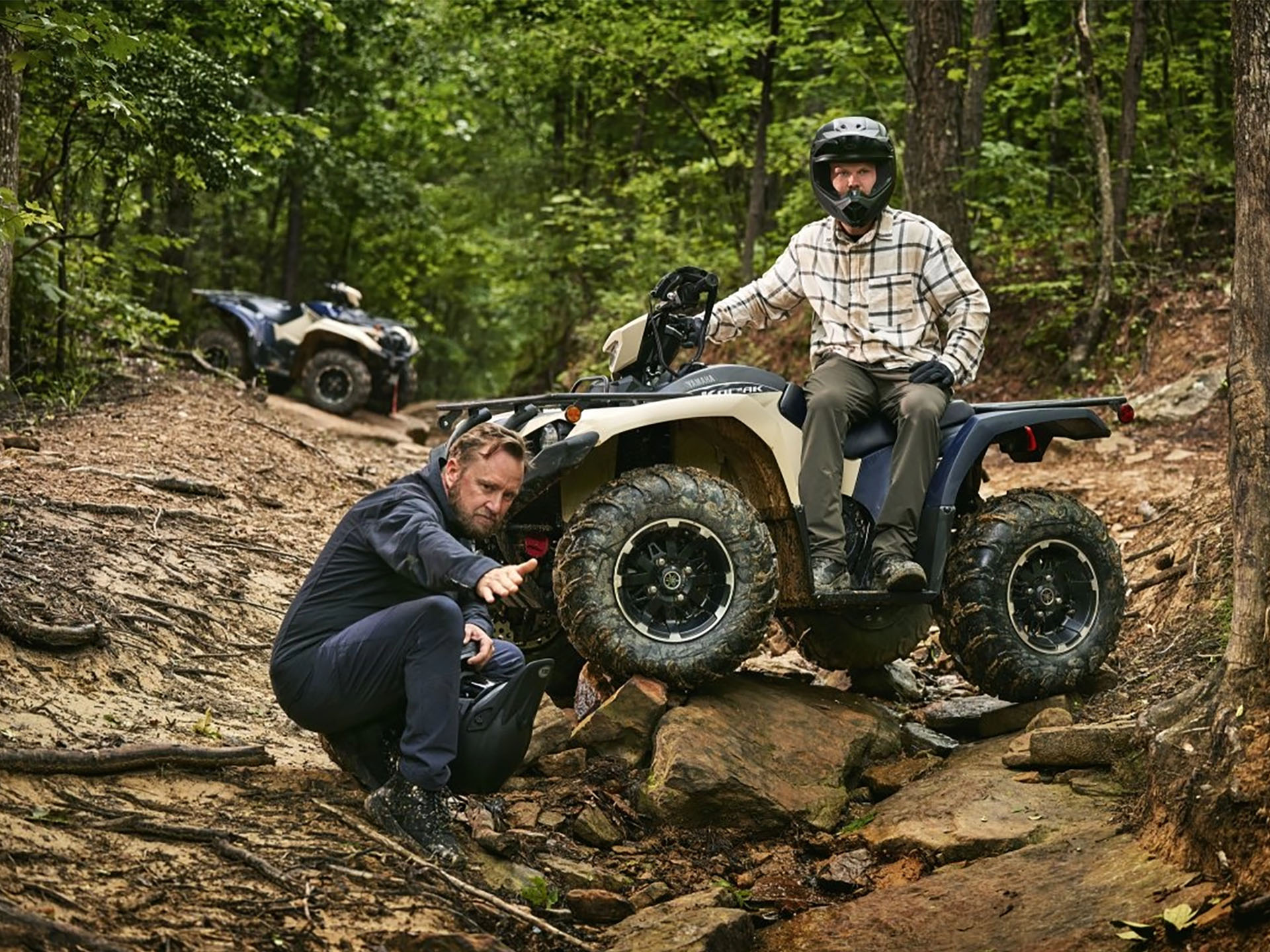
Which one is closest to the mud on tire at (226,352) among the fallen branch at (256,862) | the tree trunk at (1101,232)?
the tree trunk at (1101,232)

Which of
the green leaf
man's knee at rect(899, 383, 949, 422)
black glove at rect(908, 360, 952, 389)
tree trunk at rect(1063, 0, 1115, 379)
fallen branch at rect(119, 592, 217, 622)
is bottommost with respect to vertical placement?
fallen branch at rect(119, 592, 217, 622)

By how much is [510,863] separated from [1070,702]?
290cm

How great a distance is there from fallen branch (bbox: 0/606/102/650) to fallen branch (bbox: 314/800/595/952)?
1892mm

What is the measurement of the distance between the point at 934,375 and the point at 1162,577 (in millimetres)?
2234

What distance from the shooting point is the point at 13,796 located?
162 inches

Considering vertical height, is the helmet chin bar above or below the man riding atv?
above

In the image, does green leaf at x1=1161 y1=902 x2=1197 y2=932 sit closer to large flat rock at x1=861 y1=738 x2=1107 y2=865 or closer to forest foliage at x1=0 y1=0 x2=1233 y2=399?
large flat rock at x1=861 y1=738 x2=1107 y2=865

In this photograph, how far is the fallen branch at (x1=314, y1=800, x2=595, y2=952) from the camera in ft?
13.3

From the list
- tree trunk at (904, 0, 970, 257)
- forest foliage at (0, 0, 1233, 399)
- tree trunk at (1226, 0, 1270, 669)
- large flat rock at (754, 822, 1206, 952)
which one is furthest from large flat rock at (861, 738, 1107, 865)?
tree trunk at (904, 0, 970, 257)

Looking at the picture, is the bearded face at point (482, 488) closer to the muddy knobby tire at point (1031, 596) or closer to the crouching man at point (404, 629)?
the crouching man at point (404, 629)

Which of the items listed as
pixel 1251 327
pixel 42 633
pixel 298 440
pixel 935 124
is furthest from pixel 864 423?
pixel 298 440

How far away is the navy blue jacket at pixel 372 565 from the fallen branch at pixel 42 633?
1.49 m

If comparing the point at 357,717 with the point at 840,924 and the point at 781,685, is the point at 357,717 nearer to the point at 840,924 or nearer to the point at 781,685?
the point at 840,924

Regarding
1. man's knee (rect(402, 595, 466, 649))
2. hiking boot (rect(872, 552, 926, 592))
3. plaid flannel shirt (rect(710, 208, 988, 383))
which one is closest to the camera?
man's knee (rect(402, 595, 466, 649))
